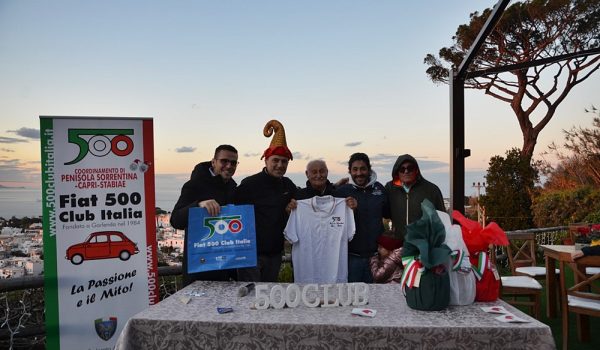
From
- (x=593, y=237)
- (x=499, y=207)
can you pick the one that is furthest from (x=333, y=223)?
(x=499, y=207)

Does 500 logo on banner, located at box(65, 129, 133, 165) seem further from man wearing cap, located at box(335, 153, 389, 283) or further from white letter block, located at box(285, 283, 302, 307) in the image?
white letter block, located at box(285, 283, 302, 307)

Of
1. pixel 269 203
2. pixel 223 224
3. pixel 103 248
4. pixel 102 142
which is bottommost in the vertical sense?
pixel 103 248

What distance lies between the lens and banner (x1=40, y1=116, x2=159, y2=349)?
3541mm


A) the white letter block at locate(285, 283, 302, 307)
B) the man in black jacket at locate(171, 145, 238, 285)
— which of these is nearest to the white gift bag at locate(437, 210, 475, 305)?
the white letter block at locate(285, 283, 302, 307)

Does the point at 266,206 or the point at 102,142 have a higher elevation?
the point at 102,142

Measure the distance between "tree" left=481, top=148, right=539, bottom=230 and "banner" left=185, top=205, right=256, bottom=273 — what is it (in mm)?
12206

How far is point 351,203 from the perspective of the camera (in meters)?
3.45

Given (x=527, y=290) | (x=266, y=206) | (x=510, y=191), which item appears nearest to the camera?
(x=266, y=206)

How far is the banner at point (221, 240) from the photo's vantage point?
9.55 ft

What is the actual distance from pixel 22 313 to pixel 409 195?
146 inches

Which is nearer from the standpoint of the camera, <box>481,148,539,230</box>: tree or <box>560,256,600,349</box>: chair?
<box>560,256,600,349</box>: chair

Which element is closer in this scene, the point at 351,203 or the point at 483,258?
the point at 483,258

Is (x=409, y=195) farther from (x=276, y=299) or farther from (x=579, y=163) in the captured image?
(x=579, y=163)

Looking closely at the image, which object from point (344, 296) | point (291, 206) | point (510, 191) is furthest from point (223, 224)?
point (510, 191)
